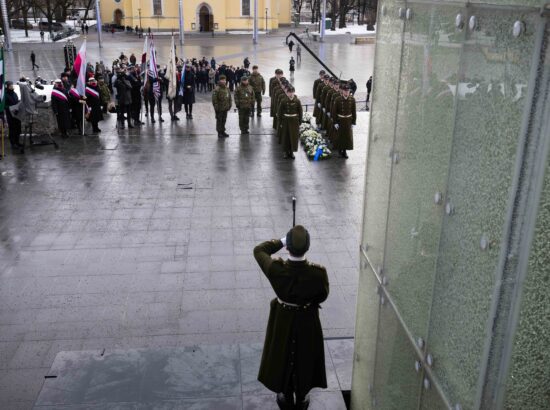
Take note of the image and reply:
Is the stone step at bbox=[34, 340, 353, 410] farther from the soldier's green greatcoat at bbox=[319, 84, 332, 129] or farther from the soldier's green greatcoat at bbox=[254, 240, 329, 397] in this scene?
the soldier's green greatcoat at bbox=[319, 84, 332, 129]

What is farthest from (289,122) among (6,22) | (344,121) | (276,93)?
(6,22)

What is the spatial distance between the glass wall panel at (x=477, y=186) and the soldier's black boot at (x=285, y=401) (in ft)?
6.34

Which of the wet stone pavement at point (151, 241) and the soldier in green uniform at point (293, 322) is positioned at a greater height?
the soldier in green uniform at point (293, 322)

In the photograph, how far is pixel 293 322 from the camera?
4027 mm

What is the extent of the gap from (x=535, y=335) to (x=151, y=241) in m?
6.96

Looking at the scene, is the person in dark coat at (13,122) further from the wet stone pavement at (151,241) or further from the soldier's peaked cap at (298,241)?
the soldier's peaked cap at (298,241)

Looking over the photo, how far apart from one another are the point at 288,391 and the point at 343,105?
9.38 meters

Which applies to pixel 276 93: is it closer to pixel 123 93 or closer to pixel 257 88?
pixel 257 88

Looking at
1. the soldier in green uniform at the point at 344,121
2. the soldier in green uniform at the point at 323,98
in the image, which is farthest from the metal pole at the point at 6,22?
the soldier in green uniform at the point at 344,121

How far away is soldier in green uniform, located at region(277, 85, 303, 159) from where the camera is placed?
12.6 metres

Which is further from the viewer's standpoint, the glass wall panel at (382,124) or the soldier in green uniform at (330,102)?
the soldier in green uniform at (330,102)

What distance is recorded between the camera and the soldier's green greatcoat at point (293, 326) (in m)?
3.86

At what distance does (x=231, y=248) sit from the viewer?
805 cm

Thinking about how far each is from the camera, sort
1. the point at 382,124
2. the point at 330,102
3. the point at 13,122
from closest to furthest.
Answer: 1. the point at 382,124
2. the point at 13,122
3. the point at 330,102
